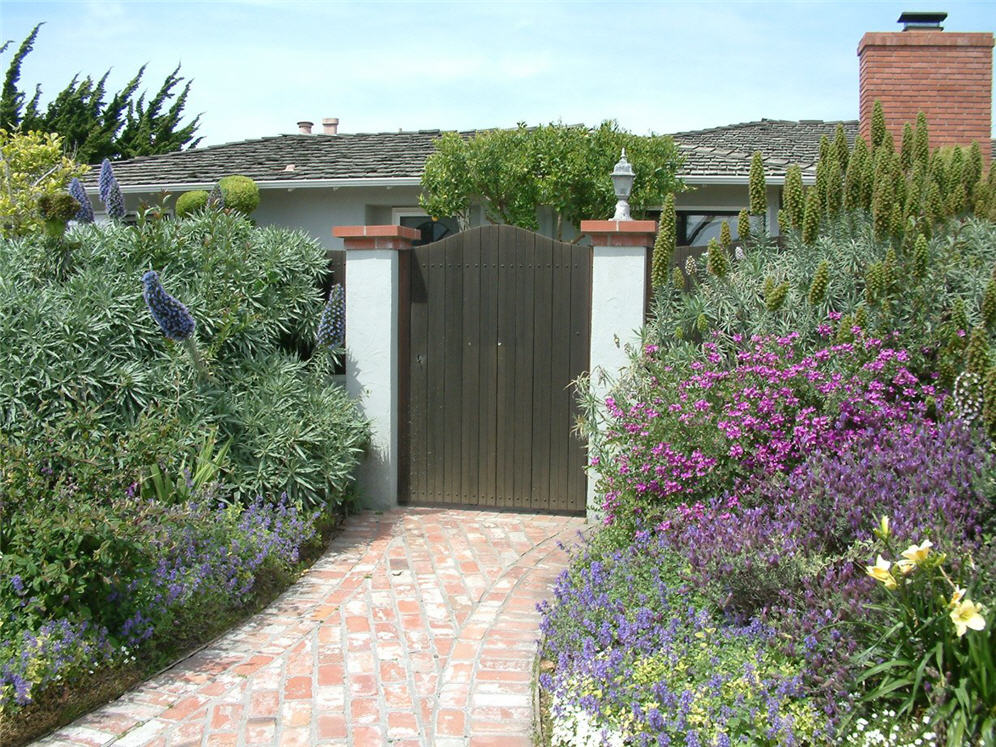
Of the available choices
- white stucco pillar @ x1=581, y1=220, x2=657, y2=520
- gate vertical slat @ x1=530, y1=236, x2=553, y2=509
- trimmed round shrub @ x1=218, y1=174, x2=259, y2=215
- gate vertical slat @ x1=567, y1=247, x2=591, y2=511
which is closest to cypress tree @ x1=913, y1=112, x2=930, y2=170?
white stucco pillar @ x1=581, y1=220, x2=657, y2=520

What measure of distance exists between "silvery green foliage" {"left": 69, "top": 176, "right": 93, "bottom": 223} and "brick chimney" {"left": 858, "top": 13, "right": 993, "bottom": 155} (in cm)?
913

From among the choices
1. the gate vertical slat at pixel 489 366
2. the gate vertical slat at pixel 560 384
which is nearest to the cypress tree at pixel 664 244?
the gate vertical slat at pixel 560 384

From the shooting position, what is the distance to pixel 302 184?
12.2m

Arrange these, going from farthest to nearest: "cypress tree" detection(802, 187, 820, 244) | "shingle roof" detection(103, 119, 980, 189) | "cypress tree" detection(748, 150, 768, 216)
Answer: "shingle roof" detection(103, 119, 980, 189) → "cypress tree" detection(748, 150, 768, 216) → "cypress tree" detection(802, 187, 820, 244)

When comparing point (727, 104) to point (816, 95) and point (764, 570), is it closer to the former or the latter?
point (816, 95)

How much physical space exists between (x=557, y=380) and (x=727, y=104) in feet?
38.7

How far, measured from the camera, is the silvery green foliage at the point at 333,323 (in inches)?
271

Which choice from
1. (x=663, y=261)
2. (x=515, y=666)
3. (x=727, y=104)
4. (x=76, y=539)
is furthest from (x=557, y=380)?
(x=727, y=104)

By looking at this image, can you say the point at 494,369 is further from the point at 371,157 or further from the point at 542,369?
the point at 371,157

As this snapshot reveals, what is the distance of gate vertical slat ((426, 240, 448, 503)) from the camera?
7.02m

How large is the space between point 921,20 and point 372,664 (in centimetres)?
1159

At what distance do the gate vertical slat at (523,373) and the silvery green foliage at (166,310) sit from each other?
2.47 m

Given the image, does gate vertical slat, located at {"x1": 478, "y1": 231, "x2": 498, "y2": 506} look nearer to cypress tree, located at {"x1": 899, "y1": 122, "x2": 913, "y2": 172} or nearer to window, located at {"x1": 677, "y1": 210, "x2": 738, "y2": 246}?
cypress tree, located at {"x1": 899, "y1": 122, "x2": 913, "y2": 172}

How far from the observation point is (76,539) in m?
3.88
